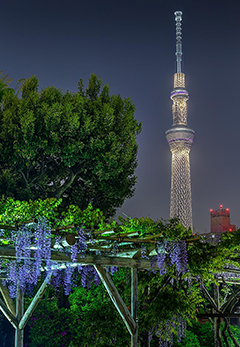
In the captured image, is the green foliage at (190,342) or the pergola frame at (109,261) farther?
the green foliage at (190,342)

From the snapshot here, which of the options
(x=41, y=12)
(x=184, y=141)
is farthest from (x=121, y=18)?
(x=184, y=141)

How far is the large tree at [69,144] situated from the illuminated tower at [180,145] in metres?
36.9

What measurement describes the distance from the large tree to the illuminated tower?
121 feet

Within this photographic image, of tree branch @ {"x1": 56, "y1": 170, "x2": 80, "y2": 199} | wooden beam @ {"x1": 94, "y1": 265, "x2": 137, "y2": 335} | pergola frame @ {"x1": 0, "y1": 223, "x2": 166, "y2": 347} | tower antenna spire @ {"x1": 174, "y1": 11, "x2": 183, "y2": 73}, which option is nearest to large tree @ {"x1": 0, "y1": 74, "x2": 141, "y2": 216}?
tree branch @ {"x1": 56, "y1": 170, "x2": 80, "y2": 199}

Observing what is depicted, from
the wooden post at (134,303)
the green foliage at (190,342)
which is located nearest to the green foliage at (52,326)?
the green foliage at (190,342)

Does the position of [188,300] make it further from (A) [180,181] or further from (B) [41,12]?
(A) [180,181]

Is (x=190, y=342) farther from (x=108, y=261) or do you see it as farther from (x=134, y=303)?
(x=108, y=261)

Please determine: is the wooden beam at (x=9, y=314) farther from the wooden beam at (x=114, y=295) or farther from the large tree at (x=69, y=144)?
the large tree at (x=69, y=144)

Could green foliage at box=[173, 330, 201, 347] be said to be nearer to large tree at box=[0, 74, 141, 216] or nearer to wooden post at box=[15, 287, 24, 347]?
wooden post at box=[15, 287, 24, 347]

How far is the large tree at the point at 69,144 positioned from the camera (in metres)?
16.5

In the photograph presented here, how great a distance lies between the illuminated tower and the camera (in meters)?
55.3

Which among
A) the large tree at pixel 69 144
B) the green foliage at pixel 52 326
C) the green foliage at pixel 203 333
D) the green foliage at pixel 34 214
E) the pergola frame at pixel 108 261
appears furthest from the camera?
the large tree at pixel 69 144

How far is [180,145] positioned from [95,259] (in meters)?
52.8

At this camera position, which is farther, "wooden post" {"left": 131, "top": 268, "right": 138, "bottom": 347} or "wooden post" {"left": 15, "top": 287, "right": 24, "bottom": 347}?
"wooden post" {"left": 15, "top": 287, "right": 24, "bottom": 347}
